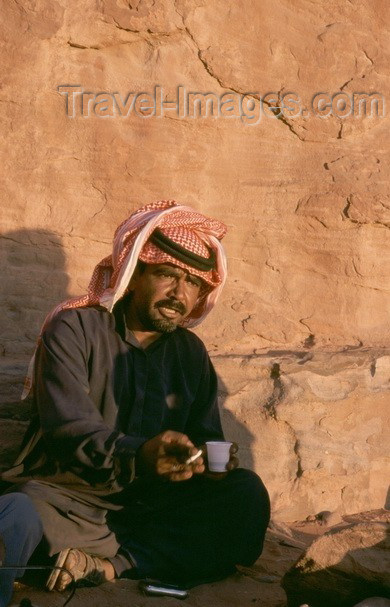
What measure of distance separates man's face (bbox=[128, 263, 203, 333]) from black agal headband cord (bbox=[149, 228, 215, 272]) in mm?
59

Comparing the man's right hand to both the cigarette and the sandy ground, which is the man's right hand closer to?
the cigarette

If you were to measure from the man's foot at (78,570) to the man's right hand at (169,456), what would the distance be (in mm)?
552

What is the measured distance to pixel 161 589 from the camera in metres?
4.16

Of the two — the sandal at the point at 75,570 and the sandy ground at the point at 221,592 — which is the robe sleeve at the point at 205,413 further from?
the sandal at the point at 75,570

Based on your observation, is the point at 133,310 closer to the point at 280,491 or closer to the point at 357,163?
the point at 280,491

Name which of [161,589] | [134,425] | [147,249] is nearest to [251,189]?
[147,249]

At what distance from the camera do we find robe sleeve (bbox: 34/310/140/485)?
392 centimetres

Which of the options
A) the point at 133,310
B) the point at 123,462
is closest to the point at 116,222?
the point at 133,310

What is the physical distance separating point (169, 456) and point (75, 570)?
703mm

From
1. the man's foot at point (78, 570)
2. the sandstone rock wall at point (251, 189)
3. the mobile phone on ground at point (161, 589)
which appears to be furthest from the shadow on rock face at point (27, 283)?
the mobile phone on ground at point (161, 589)

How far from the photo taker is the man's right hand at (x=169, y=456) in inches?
150

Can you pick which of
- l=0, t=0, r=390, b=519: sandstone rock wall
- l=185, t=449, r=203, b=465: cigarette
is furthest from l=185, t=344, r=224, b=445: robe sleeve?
l=0, t=0, r=390, b=519: sandstone rock wall

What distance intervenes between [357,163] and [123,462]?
124 inches

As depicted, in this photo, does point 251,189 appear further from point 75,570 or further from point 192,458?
point 75,570
